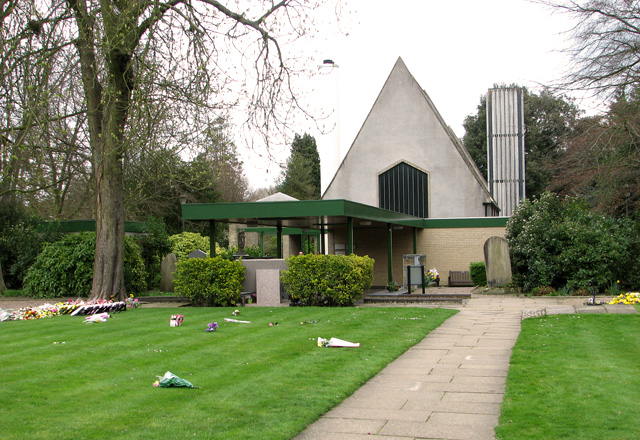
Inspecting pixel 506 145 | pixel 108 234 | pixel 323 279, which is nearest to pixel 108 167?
pixel 108 234

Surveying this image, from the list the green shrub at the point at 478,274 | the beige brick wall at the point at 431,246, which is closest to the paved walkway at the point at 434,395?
the green shrub at the point at 478,274

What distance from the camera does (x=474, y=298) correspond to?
Answer: 21.3 meters

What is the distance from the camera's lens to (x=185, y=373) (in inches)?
323

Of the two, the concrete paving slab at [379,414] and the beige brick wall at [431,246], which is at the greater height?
the beige brick wall at [431,246]

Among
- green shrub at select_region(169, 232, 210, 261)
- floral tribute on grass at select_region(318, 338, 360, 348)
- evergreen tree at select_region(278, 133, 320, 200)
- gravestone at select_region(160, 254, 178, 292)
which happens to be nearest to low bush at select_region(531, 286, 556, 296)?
floral tribute on grass at select_region(318, 338, 360, 348)

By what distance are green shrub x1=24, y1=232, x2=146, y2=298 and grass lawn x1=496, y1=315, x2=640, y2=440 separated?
16.2 meters

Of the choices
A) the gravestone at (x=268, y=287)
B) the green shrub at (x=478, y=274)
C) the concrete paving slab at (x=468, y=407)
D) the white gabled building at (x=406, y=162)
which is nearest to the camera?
the concrete paving slab at (x=468, y=407)

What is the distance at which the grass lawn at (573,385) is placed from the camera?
5.68 metres

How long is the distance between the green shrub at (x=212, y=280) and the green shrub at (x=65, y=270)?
222 inches

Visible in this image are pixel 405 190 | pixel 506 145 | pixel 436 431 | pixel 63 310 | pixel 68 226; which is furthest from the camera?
pixel 506 145

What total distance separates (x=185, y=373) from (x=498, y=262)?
1735 centimetres

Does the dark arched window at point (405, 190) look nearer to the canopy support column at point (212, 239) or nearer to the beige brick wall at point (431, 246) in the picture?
the beige brick wall at point (431, 246)

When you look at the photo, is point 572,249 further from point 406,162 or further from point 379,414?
point 379,414

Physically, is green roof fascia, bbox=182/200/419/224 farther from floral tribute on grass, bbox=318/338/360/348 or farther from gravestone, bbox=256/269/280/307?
floral tribute on grass, bbox=318/338/360/348
